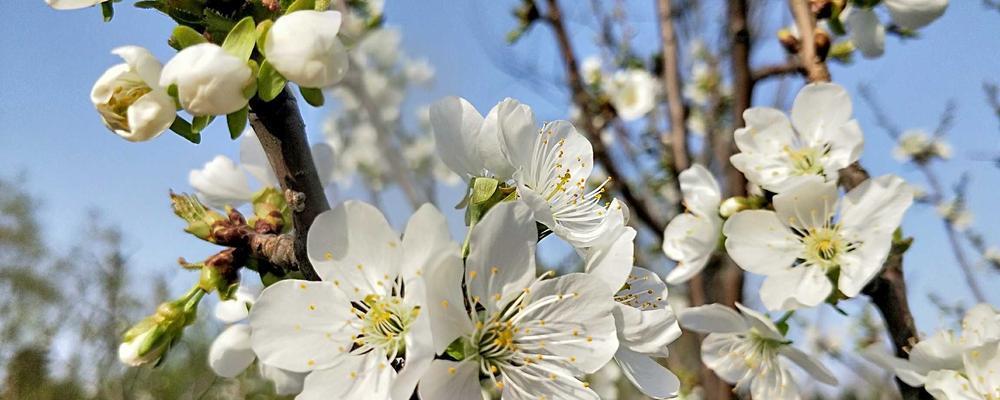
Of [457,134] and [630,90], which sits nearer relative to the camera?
[457,134]

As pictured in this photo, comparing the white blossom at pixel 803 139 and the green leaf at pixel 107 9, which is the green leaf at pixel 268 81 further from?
the white blossom at pixel 803 139

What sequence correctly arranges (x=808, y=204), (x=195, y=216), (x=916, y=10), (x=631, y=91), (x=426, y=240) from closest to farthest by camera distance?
1. (x=426, y=240)
2. (x=195, y=216)
3. (x=808, y=204)
4. (x=916, y=10)
5. (x=631, y=91)

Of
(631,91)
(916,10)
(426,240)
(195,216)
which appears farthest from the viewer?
(631,91)

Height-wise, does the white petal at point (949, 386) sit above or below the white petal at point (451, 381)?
below

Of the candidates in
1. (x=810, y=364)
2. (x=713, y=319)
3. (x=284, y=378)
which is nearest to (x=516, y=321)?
(x=284, y=378)

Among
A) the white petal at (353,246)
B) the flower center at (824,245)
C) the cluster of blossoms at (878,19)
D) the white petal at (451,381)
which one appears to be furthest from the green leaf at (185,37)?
the cluster of blossoms at (878,19)

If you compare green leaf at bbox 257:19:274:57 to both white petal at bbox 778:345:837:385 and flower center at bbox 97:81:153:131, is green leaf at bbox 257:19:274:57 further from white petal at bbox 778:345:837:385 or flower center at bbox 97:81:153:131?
white petal at bbox 778:345:837:385

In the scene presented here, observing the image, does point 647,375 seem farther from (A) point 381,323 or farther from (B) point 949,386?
(B) point 949,386

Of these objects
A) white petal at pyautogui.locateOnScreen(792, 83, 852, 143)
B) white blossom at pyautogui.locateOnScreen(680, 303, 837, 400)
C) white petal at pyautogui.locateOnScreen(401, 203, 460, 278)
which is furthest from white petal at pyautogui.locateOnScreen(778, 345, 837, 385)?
white petal at pyautogui.locateOnScreen(401, 203, 460, 278)
